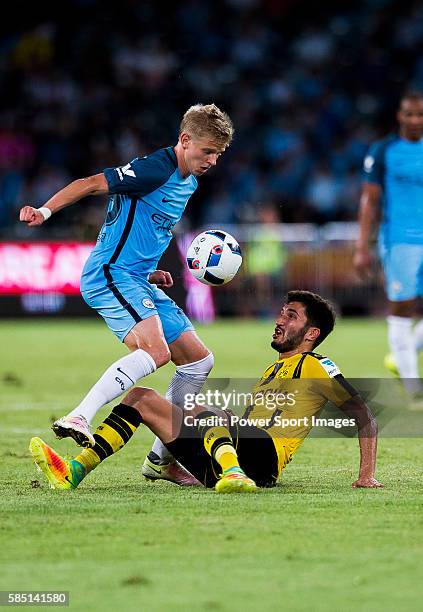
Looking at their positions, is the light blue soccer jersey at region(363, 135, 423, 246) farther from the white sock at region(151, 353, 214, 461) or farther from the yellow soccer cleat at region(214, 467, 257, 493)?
the yellow soccer cleat at region(214, 467, 257, 493)

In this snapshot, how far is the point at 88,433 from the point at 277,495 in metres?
0.91

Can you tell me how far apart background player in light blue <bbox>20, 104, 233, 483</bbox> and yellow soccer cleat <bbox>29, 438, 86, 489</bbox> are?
1.17ft

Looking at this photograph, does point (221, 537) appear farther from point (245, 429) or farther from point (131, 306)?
point (131, 306)

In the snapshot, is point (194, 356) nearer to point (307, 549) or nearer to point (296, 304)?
point (296, 304)

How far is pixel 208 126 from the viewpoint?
6188mm

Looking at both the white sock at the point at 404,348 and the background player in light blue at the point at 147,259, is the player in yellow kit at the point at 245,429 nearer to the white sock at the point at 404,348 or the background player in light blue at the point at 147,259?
the background player in light blue at the point at 147,259

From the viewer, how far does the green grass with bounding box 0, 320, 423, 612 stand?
3.86 metres

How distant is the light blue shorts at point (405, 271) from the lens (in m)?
9.83

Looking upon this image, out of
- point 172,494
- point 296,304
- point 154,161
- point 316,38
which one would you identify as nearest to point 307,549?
point 172,494

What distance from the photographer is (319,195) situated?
21891 mm

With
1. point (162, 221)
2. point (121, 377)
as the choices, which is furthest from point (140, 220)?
point (121, 377)

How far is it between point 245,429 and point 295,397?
0.30 m

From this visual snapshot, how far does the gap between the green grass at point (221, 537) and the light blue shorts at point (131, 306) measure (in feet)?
2.60

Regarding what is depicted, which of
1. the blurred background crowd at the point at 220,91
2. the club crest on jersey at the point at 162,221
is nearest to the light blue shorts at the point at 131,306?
the club crest on jersey at the point at 162,221
